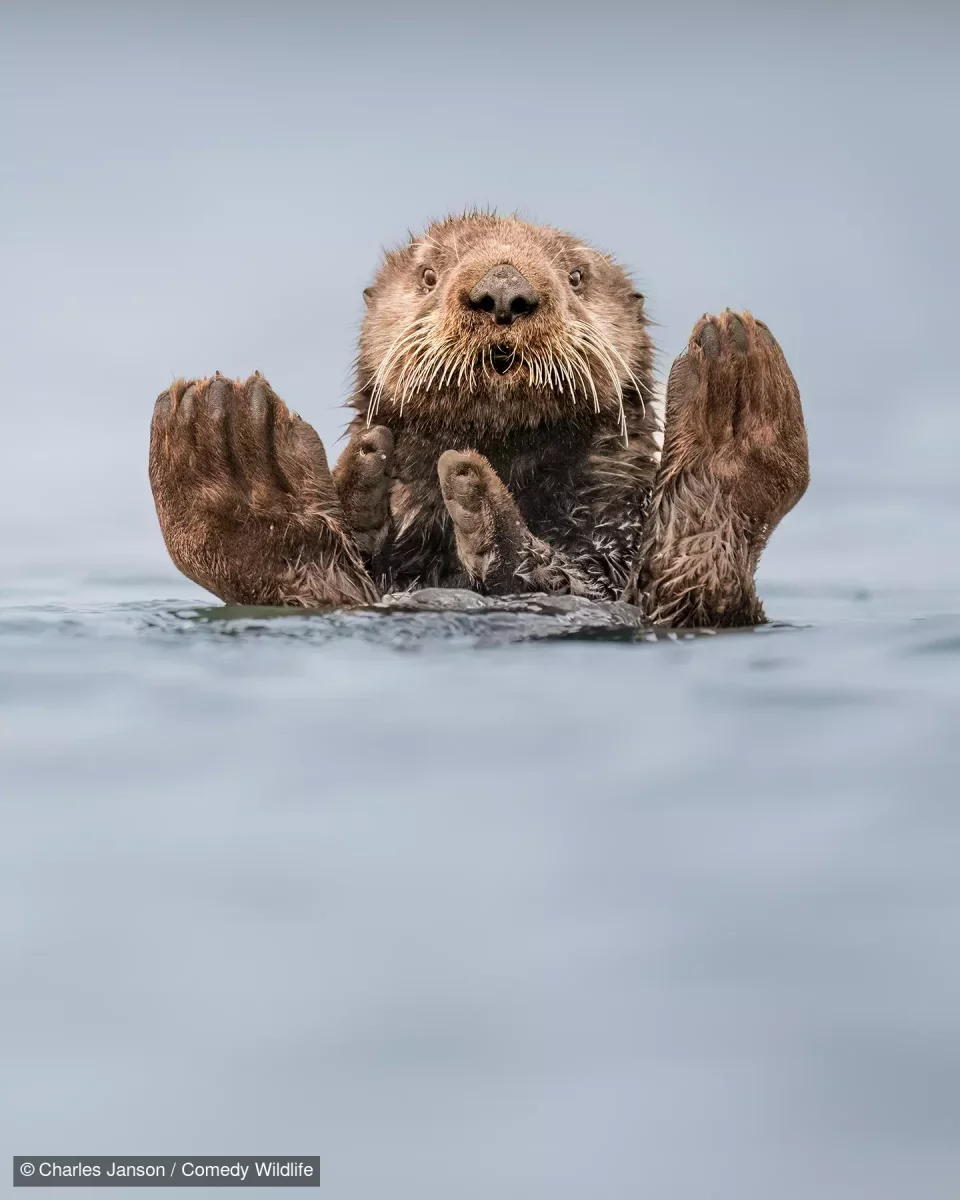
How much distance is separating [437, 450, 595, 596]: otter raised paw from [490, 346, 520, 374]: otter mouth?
1.02ft

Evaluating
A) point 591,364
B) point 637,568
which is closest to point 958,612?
point 637,568

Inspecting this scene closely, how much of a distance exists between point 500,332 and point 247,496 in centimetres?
95

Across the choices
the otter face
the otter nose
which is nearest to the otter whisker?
the otter face

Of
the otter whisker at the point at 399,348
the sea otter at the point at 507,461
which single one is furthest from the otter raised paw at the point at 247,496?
the otter whisker at the point at 399,348

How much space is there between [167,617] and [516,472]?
126 cm

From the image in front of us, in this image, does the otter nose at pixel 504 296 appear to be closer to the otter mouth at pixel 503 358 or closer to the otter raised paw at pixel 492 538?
the otter mouth at pixel 503 358

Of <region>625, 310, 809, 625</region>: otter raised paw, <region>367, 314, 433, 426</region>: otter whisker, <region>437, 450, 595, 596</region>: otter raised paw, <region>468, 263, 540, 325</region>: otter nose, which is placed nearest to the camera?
<region>437, 450, 595, 596</region>: otter raised paw

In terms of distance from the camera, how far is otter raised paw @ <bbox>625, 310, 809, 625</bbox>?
15.3ft

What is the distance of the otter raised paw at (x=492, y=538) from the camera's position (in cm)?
438

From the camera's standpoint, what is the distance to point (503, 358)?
182 inches

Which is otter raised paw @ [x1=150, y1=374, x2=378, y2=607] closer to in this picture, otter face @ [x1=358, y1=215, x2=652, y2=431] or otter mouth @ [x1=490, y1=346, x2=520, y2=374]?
otter face @ [x1=358, y1=215, x2=652, y2=431]

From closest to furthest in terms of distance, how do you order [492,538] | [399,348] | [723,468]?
[492,538], [723,468], [399,348]

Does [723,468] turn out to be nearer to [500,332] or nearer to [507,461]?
[507,461]

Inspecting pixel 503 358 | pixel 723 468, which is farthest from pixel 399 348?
pixel 723 468
